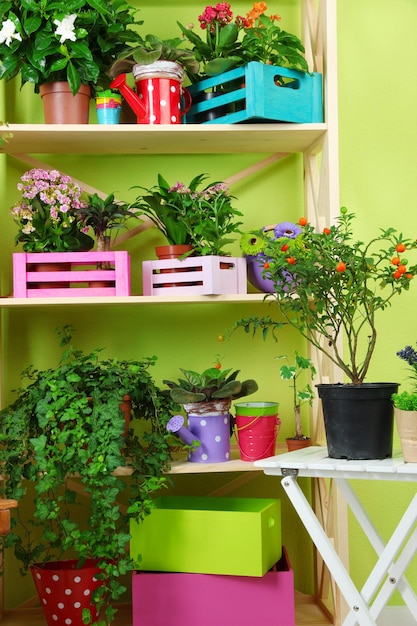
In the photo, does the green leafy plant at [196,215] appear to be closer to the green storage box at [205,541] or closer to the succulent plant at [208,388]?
the succulent plant at [208,388]

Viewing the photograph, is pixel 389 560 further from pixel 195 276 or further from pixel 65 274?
pixel 65 274

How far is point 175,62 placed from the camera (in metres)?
2.67

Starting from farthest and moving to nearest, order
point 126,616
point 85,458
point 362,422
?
point 126,616
point 85,458
point 362,422

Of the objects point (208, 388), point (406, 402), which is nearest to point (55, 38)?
point (208, 388)

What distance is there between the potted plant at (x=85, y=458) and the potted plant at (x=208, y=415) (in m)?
0.08

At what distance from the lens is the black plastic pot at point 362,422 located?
6.75 ft

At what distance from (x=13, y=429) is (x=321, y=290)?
0.99 m

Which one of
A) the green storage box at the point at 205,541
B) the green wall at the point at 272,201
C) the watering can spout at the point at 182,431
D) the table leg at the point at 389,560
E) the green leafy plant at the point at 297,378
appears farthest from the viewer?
the green wall at the point at 272,201

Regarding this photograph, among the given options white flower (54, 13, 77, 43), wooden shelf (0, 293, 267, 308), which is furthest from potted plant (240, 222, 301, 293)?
white flower (54, 13, 77, 43)

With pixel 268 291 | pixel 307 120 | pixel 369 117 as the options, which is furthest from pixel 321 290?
pixel 369 117

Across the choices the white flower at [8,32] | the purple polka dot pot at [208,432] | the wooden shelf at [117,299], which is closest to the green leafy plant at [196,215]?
the wooden shelf at [117,299]

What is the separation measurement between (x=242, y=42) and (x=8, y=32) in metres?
0.74

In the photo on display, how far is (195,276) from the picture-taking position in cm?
260

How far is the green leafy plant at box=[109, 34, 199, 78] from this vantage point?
103 inches
